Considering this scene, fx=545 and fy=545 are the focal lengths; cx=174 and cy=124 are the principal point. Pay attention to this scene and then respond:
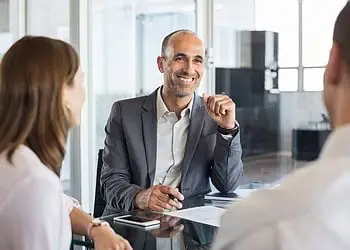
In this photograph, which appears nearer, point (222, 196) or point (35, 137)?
point (35, 137)

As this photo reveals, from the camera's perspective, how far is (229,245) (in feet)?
2.50

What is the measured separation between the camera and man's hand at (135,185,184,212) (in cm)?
198

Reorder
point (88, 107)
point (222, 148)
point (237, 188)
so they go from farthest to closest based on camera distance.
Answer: point (88, 107) → point (237, 188) → point (222, 148)

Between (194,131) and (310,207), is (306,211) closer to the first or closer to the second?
(310,207)

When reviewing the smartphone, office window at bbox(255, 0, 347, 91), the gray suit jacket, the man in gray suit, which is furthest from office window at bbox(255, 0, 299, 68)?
the smartphone

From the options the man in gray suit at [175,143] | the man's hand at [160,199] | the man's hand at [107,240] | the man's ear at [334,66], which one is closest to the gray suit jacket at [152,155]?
the man in gray suit at [175,143]

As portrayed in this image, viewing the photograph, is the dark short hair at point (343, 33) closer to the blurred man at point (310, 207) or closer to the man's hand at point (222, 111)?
the blurred man at point (310, 207)

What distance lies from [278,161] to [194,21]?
1647 mm

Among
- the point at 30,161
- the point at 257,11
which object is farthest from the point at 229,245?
the point at 257,11

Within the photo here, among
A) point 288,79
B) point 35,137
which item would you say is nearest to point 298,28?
point 288,79

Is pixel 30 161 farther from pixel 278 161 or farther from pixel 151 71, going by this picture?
pixel 278 161

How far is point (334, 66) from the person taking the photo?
0.79 meters

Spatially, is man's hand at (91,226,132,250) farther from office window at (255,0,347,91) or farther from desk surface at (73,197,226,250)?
office window at (255,0,347,91)

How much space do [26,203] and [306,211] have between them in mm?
703
